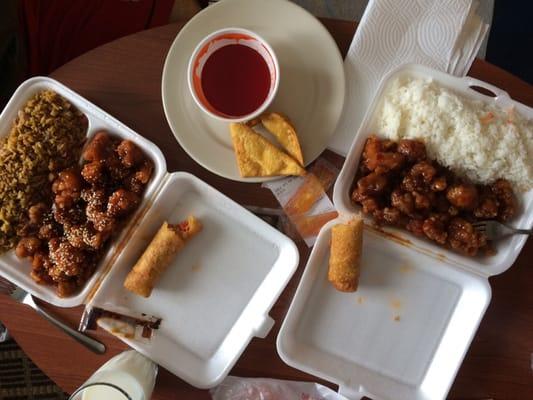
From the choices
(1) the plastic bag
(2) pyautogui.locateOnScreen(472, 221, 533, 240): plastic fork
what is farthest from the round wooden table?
(2) pyautogui.locateOnScreen(472, 221, 533, 240): plastic fork

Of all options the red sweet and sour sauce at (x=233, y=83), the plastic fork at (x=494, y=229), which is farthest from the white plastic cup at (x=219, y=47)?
the plastic fork at (x=494, y=229)

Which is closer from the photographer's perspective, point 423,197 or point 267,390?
point 423,197

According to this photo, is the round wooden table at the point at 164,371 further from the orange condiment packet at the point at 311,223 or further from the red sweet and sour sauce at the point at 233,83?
the red sweet and sour sauce at the point at 233,83

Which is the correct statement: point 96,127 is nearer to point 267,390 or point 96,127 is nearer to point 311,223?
point 311,223

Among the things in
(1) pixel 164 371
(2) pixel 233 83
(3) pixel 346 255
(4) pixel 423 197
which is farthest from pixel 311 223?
(1) pixel 164 371

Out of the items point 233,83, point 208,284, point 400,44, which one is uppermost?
point 400,44

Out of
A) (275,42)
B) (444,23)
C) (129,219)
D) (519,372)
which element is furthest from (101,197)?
(519,372)

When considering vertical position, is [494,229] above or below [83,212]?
above
